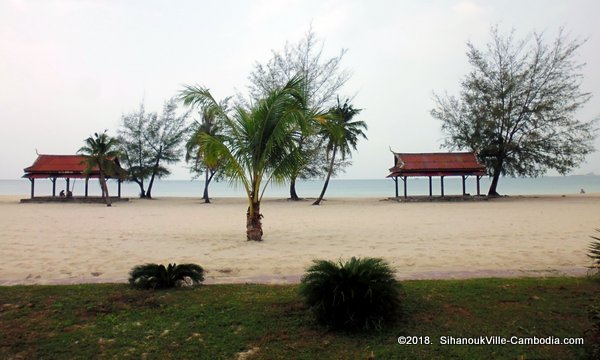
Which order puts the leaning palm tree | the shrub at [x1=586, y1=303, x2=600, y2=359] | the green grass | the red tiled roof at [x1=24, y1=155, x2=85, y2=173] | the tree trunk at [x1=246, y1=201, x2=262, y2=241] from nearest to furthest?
the shrub at [x1=586, y1=303, x2=600, y2=359], the green grass, the leaning palm tree, the tree trunk at [x1=246, y1=201, x2=262, y2=241], the red tiled roof at [x1=24, y1=155, x2=85, y2=173]

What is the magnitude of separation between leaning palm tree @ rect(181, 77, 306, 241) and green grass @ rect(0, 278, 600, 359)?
571cm

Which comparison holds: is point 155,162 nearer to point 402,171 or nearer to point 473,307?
point 402,171

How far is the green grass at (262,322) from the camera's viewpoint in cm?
335

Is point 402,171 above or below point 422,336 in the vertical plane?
above

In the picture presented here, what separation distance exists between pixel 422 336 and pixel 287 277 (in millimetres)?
2536

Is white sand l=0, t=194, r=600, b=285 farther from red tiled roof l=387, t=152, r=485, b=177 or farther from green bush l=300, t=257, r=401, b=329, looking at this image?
red tiled roof l=387, t=152, r=485, b=177

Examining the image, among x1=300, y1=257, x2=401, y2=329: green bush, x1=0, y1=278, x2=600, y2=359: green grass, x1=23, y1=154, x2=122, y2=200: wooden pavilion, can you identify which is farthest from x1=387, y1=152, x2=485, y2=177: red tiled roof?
x1=300, y1=257, x2=401, y2=329: green bush

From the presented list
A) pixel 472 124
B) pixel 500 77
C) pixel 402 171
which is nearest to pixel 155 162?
pixel 402 171

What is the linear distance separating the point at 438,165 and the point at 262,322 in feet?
100

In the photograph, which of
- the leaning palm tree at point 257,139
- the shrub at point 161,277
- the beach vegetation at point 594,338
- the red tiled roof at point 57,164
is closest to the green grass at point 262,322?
the beach vegetation at point 594,338

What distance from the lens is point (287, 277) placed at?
18.9 feet

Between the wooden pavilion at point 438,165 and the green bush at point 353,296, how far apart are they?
28.4 metres

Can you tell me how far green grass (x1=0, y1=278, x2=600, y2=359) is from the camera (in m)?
3.35

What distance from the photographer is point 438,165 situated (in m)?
32.0
